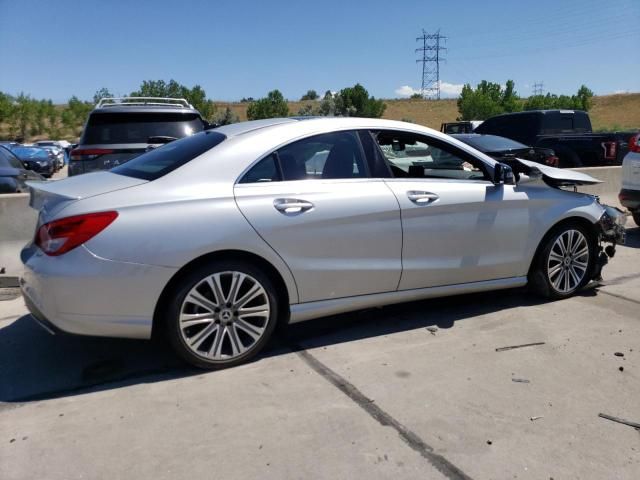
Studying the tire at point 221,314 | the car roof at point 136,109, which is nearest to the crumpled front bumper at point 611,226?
the tire at point 221,314

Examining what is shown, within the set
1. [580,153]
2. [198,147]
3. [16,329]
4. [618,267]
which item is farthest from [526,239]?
[580,153]

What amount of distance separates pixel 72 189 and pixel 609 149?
12208 mm

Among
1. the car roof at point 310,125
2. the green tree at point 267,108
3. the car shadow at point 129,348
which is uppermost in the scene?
the green tree at point 267,108

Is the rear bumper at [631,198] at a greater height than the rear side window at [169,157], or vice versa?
the rear side window at [169,157]

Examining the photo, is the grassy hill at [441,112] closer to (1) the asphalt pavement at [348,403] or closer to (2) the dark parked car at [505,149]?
(2) the dark parked car at [505,149]

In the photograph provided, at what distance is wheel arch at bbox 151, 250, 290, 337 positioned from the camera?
3590 mm

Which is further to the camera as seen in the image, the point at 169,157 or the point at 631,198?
the point at 631,198

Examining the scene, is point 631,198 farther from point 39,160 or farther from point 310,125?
point 39,160

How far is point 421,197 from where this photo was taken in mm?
4336

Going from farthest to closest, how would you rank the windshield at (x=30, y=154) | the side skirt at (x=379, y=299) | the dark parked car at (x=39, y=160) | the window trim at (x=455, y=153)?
1. the windshield at (x=30, y=154)
2. the dark parked car at (x=39, y=160)
3. the window trim at (x=455, y=153)
4. the side skirt at (x=379, y=299)

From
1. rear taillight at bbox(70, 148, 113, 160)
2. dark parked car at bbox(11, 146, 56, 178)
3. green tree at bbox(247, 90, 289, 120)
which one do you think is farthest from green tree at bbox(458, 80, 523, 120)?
rear taillight at bbox(70, 148, 113, 160)

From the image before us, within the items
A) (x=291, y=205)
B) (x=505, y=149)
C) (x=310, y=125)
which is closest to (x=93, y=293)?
(x=291, y=205)

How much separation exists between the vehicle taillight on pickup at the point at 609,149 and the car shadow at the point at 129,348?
9.03 m

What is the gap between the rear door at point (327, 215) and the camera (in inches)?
150
